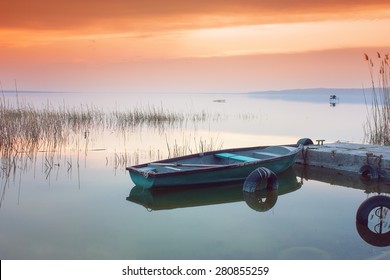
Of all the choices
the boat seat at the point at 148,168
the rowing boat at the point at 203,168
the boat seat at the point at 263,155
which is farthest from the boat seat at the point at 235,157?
the boat seat at the point at 148,168

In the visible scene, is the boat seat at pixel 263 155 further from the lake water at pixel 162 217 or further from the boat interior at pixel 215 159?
the lake water at pixel 162 217

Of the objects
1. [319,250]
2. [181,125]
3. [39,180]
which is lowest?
[319,250]

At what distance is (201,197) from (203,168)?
17.9 inches

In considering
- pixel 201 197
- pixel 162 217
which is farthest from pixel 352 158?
pixel 162 217

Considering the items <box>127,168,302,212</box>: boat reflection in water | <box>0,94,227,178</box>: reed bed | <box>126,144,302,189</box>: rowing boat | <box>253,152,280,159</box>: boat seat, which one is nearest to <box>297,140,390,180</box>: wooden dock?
<box>126,144,302,189</box>: rowing boat

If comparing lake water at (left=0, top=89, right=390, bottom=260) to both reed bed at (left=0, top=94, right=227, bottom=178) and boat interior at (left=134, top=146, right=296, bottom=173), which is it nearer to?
reed bed at (left=0, top=94, right=227, bottom=178)

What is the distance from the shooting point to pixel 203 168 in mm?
7973

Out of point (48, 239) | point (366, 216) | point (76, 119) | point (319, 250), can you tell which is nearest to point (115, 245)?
point (48, 239)

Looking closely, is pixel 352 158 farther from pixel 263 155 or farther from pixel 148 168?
pixel 148 168

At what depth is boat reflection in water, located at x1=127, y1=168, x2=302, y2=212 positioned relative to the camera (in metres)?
7.62

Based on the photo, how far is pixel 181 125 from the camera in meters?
19.6

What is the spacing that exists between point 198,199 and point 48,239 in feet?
8.27
